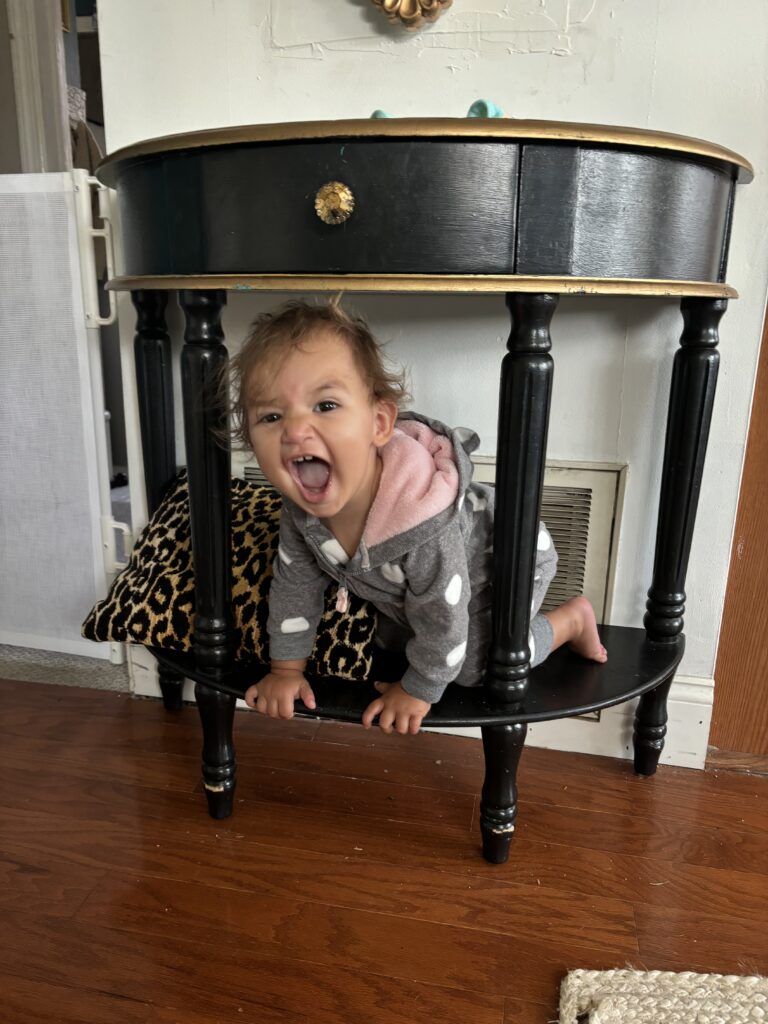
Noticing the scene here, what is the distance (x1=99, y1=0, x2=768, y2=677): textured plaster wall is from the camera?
1044 millimetres

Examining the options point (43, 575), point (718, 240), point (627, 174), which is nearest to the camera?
point (627, 174)

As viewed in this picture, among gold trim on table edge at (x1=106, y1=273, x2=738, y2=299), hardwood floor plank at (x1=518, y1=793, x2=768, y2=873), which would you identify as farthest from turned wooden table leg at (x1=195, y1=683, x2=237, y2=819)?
gold trim on table edge at (x1=106, y1=273, x2=738, y2=299)

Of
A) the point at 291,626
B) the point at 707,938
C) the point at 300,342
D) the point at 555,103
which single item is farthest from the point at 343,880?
the point at 555,103

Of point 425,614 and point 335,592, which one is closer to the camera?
point 425,614

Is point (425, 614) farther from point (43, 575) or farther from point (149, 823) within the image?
point (43, 575)

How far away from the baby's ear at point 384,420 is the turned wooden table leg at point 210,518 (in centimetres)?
18

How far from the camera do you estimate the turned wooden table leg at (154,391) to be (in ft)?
4.02

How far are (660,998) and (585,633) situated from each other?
0.44m

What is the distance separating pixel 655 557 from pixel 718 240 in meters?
0.46

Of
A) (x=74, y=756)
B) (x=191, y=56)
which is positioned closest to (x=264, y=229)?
(x=191, y=56)

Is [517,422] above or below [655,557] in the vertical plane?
above

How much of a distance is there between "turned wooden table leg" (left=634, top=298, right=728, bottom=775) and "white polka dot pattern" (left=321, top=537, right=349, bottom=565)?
0.47 m

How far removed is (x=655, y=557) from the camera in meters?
1.16

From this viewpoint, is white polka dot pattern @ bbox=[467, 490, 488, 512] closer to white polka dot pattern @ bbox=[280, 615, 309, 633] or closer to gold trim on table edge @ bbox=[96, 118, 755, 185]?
white polka dot pattern @ bbox=[280, 615, 309, 633]
